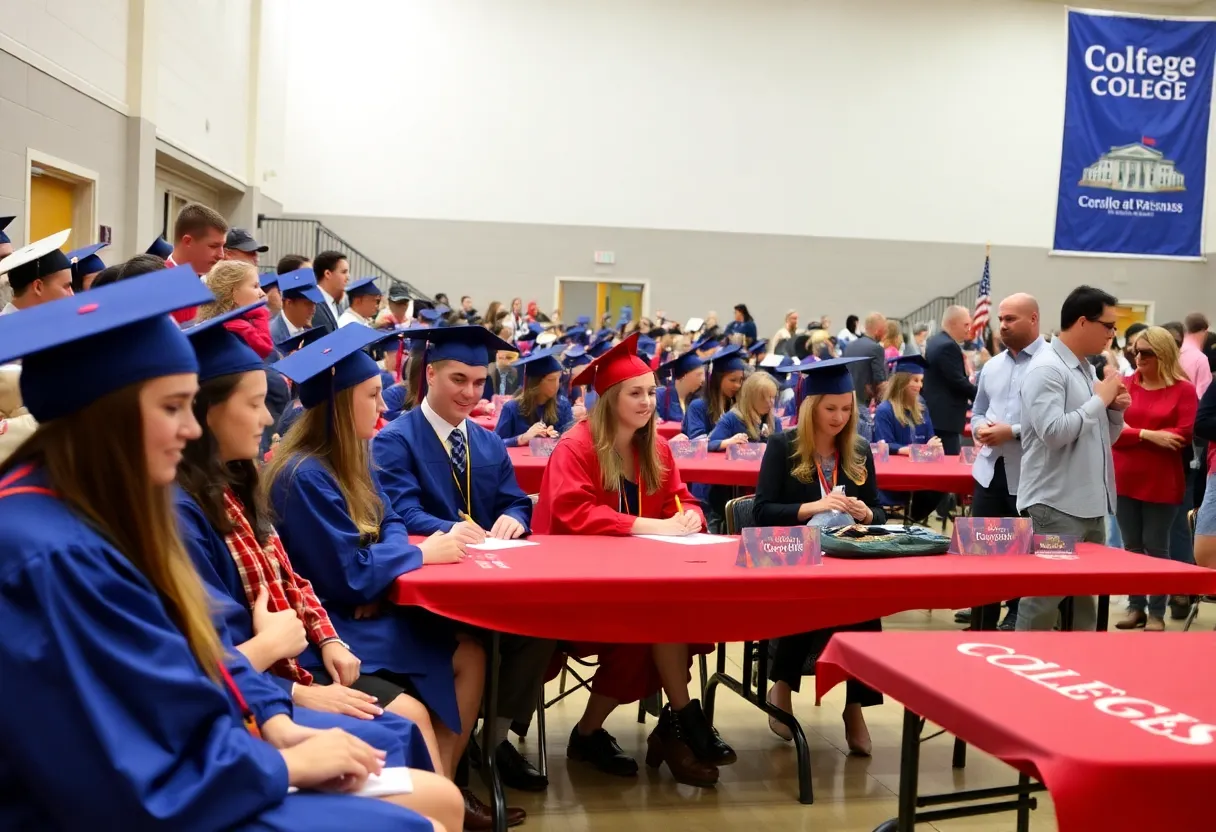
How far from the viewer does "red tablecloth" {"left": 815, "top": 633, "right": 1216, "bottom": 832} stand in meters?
1.90

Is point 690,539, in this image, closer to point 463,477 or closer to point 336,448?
point 463,477

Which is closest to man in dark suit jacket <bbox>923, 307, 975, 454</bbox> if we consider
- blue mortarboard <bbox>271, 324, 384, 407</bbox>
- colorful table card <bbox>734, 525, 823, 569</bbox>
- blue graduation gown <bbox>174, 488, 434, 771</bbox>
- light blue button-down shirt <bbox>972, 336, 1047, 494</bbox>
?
light blue button-down shirt <bbox>972, 336, 1047, 494</bbox>

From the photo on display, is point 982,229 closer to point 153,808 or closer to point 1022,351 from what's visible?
point 1022,351

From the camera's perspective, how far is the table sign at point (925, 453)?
22.9ft

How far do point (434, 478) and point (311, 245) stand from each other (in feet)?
57.5

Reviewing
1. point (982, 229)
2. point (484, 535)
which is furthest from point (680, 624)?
point (982, 229)

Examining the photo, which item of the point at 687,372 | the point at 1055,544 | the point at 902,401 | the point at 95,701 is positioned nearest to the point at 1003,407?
the point at 902,401

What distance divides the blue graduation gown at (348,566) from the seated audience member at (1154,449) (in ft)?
15.2

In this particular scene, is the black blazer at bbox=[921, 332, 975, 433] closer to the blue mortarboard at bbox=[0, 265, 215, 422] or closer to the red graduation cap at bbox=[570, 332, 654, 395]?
the red graduation cap at bbox=[570, 332, 654, 395]

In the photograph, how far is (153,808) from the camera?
5.22 ft

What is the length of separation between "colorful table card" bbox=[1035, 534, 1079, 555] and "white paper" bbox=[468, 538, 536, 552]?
1.82 meters

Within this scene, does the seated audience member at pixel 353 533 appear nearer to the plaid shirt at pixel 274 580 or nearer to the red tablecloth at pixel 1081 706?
the plaid shirt at pixel 274 580

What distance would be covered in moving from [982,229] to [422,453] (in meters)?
20.2

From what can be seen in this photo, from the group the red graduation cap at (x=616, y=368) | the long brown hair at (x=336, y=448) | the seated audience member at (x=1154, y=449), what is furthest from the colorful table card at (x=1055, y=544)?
the seated audience member at (x=1154, y=449)
